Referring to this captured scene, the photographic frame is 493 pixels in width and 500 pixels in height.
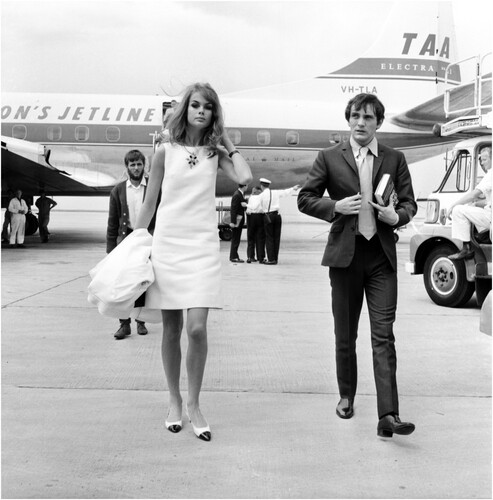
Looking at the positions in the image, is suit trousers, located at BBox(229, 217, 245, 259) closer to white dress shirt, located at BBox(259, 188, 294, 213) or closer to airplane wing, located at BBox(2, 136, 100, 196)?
white dress shirt, located at BBox(259, 188, 294, 213)

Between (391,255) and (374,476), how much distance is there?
1.42m

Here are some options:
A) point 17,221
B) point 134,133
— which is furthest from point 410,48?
point 17,221

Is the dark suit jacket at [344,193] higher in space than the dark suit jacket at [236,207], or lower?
lower

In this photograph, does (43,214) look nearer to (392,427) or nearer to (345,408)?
(345,408)

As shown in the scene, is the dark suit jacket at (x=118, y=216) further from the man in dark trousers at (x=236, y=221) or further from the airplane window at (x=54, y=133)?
the airplane window at (x=54, y=133)

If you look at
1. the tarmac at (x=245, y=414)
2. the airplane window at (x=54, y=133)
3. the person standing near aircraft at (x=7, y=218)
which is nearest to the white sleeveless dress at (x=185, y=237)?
the tarmac at (x=245, y=414)

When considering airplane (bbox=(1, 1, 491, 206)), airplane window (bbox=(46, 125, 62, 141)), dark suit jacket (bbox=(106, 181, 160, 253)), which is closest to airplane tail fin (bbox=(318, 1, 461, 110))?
airplane (bbox=(1, 1, 491, 206))

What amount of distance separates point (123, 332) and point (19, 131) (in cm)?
1504

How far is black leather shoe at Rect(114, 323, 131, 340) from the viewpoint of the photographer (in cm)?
714

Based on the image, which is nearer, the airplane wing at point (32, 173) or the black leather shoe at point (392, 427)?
the black leather shoe at point (392, 427)

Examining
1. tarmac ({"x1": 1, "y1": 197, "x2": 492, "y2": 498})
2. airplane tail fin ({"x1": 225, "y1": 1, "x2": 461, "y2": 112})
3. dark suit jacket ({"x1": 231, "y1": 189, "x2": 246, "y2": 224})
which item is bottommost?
tarmac ({"x1": 1, "y1": 197, "x2": 492, "y2": 498})

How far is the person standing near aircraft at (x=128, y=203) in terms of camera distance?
7055 mm

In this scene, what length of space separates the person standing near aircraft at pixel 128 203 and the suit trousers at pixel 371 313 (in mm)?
2970

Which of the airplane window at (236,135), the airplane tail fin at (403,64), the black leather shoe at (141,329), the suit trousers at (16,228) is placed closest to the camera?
the black leather shoe at (141,329)
